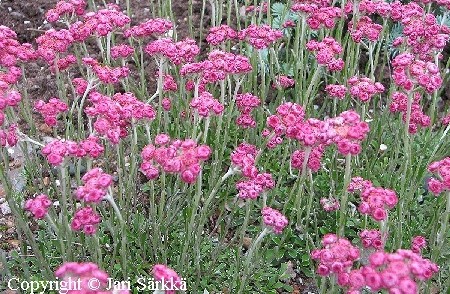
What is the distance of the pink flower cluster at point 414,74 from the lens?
9.72 feet

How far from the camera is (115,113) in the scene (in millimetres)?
2760

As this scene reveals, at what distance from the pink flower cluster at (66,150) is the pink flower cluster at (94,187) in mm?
141

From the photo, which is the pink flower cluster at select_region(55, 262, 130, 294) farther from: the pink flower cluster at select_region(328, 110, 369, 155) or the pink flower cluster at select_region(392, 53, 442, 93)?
the pink flower cluster at select_region(392, 53, 442, 93)

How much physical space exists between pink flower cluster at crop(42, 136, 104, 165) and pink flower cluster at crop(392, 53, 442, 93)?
1.56m

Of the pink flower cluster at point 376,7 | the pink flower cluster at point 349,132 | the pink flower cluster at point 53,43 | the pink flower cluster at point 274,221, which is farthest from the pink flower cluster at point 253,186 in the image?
the pink flower cluster at point 376,7

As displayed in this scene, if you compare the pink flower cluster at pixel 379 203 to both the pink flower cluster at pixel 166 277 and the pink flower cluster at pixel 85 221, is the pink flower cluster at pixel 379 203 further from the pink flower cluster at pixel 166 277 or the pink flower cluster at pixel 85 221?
the pink flower cluster at pixel 85 221

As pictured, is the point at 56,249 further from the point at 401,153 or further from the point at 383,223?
the point at 401,153

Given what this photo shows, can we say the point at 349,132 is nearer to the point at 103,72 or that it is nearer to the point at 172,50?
the point at 172,50

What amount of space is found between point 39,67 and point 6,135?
2771mm

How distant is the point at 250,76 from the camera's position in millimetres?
4230

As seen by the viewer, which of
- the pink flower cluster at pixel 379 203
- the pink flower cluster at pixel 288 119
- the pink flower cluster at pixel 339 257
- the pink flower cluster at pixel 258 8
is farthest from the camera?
the pink flower cluster at pixel 258 8

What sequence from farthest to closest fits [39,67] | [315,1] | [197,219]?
1. [39,67]
2. [315,1]
3. [197,219]

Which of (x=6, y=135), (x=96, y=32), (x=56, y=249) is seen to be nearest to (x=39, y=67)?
(x=96, y=32)

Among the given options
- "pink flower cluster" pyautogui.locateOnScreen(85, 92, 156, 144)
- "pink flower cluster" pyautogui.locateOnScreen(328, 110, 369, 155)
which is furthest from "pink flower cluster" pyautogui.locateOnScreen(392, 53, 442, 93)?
"pink flower cluster" pyautogui.locateOnScreen(85, 92, 156, 144)
